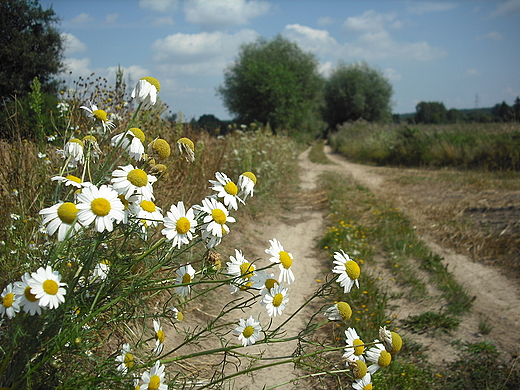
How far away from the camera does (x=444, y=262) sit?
4516 mm

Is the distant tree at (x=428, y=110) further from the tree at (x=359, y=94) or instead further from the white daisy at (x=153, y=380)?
the white daisy at (x=153, y=380)

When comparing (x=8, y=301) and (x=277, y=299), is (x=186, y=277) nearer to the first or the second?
(x=277, y=299)

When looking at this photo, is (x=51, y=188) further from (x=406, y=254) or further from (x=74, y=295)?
(x=406, y=254)

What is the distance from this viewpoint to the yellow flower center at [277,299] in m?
1.48

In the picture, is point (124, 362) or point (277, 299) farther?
point (277, 299)

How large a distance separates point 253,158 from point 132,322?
5.03m

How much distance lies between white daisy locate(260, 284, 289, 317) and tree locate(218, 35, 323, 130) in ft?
68.3

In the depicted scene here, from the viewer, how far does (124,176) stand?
1268mm

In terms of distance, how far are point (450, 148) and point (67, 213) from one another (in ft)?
36.9

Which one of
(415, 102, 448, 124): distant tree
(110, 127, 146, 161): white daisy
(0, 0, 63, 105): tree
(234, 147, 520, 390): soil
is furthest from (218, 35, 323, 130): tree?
(415, 102, 448, 124): distant tree

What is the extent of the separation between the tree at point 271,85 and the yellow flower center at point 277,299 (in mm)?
20821

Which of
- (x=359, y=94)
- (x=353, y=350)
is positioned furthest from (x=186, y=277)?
(x=359, y=94)

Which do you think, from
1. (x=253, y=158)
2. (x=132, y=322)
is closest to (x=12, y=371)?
(x=132, y=322)

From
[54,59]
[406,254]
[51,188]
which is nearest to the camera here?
[51,188]
